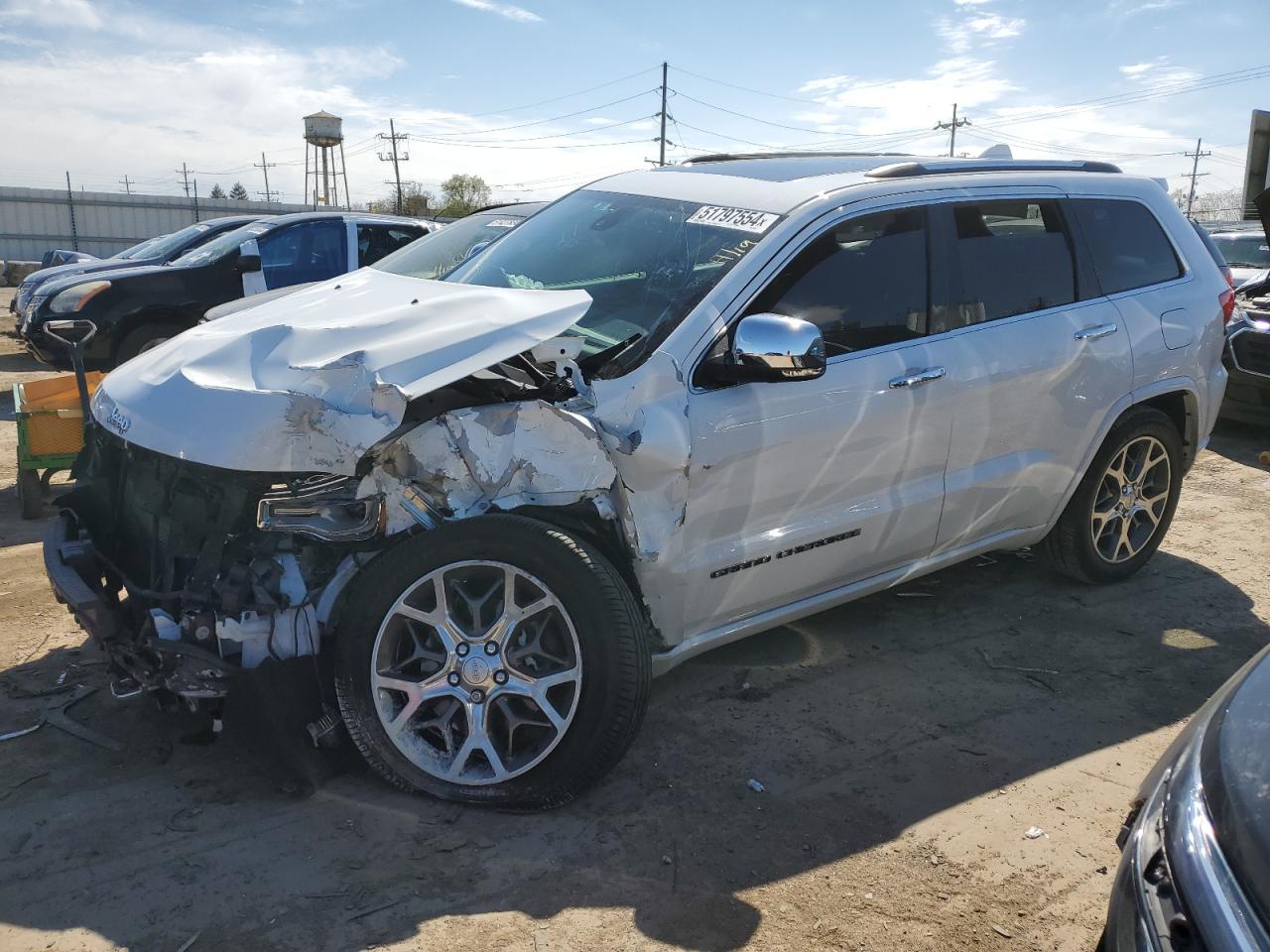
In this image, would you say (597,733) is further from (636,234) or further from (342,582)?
(636,234)

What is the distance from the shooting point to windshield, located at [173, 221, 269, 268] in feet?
32.5

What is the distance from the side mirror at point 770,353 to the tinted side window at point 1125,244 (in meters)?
2.05

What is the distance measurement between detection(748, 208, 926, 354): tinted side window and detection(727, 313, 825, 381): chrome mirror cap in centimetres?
25

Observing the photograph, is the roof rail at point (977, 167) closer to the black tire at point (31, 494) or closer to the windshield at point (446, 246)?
the windshield at point (446, 246)

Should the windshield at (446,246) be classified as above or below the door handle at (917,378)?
above

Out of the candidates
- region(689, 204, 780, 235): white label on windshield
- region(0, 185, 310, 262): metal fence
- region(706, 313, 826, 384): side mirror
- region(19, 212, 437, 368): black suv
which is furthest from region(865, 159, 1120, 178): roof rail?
region(0, 185, 310, 262): metal fence

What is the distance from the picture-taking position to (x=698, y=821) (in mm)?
3088

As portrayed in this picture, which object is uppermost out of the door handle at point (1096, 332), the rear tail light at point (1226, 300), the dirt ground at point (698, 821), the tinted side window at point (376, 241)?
the tinted side window at point (376, 241)

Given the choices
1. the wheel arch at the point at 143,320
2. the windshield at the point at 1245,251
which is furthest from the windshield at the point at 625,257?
the windshield at the point at 1245,251

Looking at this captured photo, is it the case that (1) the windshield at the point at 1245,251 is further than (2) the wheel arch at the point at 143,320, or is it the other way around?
(1) the windshield at the point at 1245,251

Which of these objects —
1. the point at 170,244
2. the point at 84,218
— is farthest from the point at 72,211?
the point at 170,244

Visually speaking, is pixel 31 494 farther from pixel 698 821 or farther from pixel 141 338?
pixel 698 821

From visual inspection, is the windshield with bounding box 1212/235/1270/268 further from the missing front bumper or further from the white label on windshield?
the missing front bumper

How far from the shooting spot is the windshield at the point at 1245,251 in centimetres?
1221
